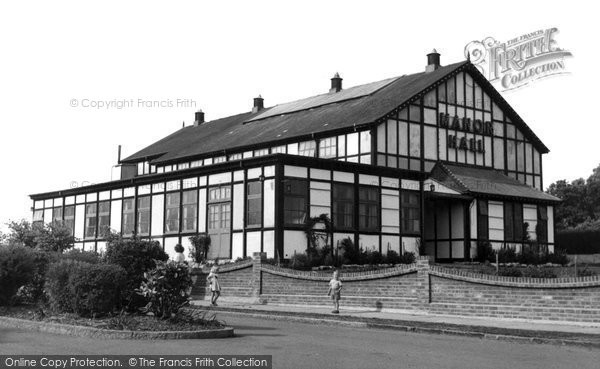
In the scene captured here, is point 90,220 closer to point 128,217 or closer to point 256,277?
point 128,217

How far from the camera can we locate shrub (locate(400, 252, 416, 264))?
34.0 m

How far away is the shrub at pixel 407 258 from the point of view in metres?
34.0

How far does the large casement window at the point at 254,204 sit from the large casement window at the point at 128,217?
9.22m

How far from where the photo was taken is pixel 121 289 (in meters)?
16.2

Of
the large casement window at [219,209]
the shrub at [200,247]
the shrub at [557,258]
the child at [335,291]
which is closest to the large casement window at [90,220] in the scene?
the shrub at [200,247]

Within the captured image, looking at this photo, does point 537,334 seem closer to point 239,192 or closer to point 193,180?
point 239,192

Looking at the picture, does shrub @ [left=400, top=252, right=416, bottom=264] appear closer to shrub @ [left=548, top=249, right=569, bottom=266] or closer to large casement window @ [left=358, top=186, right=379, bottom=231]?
large casement window @ [left=358, top=186, right=379, bottom=231]

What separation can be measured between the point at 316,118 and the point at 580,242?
23.6 metres

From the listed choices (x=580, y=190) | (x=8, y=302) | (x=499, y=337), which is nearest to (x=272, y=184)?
(x=8, y=302)

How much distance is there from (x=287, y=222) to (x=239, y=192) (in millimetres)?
3095

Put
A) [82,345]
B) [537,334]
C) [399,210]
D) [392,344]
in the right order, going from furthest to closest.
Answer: [399,210] < [537,334] < [392,344] < [82,345]

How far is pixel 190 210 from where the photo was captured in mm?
36094

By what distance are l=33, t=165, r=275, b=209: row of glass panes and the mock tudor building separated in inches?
2.7

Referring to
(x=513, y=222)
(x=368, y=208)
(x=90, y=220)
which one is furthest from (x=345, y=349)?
(x=90, y=220)
